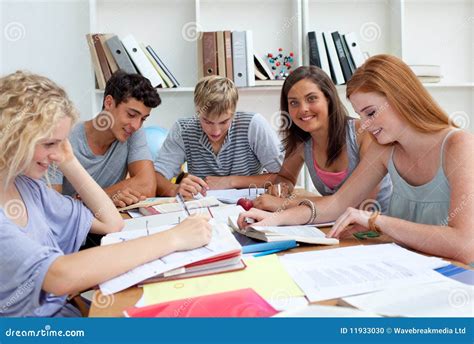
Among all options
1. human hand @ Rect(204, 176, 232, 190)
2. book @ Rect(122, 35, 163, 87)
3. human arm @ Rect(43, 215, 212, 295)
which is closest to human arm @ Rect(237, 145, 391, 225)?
human arm @ Rect(43, 215, 212, 295)

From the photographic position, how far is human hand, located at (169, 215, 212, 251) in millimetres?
908

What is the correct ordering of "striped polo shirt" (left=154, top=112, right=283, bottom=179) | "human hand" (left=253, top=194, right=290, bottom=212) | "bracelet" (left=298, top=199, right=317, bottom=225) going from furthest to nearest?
1. "striped polo shirt" (left=154, top=112, right=283, bottom=179)
2. "human hand" (left=253, top=194, right=290, bottom=212)
3. "bracelet" (left=298, top=199, right=317, bottom=225)

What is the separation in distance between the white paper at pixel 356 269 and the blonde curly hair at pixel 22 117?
0.52 m

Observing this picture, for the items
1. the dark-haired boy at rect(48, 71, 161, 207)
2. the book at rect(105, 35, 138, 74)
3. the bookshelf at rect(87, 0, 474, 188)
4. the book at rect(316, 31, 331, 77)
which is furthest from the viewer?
the bookshelf at rect(87, 0, 474, 188)

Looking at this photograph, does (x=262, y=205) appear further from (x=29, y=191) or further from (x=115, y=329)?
(x=115, y=329)

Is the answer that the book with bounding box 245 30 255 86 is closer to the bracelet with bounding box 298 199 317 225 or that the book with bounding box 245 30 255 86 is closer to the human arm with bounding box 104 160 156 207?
the human arm with bounding box 104 160 156 207

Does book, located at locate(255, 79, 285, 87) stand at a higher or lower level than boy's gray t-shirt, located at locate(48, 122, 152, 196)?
higher

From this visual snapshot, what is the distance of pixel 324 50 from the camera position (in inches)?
110

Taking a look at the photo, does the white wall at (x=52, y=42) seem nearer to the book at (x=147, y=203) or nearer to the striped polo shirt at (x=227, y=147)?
the striped polo shirt at (x=227, y=147)

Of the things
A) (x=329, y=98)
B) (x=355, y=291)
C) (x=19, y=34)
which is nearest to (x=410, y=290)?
(x=355, y=291)

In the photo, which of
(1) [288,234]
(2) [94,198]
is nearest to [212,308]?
(1) [288,234]

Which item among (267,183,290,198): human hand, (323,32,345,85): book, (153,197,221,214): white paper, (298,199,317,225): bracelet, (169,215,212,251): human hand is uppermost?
(323,32,345,85): book

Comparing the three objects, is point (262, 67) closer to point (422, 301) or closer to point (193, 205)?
point (193, 205)

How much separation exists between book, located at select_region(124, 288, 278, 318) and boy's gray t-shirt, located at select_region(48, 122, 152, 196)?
4.47ft
